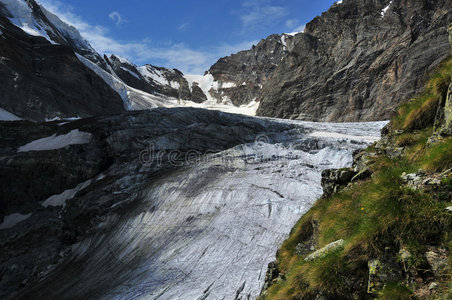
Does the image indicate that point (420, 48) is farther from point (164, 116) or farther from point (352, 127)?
point (164, 116)

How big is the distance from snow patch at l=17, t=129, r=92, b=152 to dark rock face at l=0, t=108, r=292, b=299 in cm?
57

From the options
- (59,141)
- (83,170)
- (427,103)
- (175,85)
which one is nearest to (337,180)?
(427,103)

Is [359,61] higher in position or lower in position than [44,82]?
higher

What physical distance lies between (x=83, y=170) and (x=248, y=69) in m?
153

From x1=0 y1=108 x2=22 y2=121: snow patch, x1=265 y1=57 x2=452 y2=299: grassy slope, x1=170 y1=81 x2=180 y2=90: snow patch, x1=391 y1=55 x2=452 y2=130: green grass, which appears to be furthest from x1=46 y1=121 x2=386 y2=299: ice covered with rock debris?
x1=170 y1=81 x2=180 y2=90: snow patch

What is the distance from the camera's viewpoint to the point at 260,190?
17.5 metres

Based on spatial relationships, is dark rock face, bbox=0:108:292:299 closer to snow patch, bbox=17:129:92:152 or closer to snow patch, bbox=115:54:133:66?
snow patch, bbox=17:129:92:152

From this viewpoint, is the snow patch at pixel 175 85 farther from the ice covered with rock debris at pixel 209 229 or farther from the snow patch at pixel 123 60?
the ice covered with rock debris at pixel 209 229

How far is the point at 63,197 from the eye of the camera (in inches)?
944

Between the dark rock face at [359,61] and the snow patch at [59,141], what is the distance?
6433 cm

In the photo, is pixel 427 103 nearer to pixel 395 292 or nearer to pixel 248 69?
pixel 395 292

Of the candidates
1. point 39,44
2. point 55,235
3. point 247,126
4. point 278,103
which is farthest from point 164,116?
point 39,44

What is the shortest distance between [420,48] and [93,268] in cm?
8183

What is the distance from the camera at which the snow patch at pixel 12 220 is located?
22.5m
